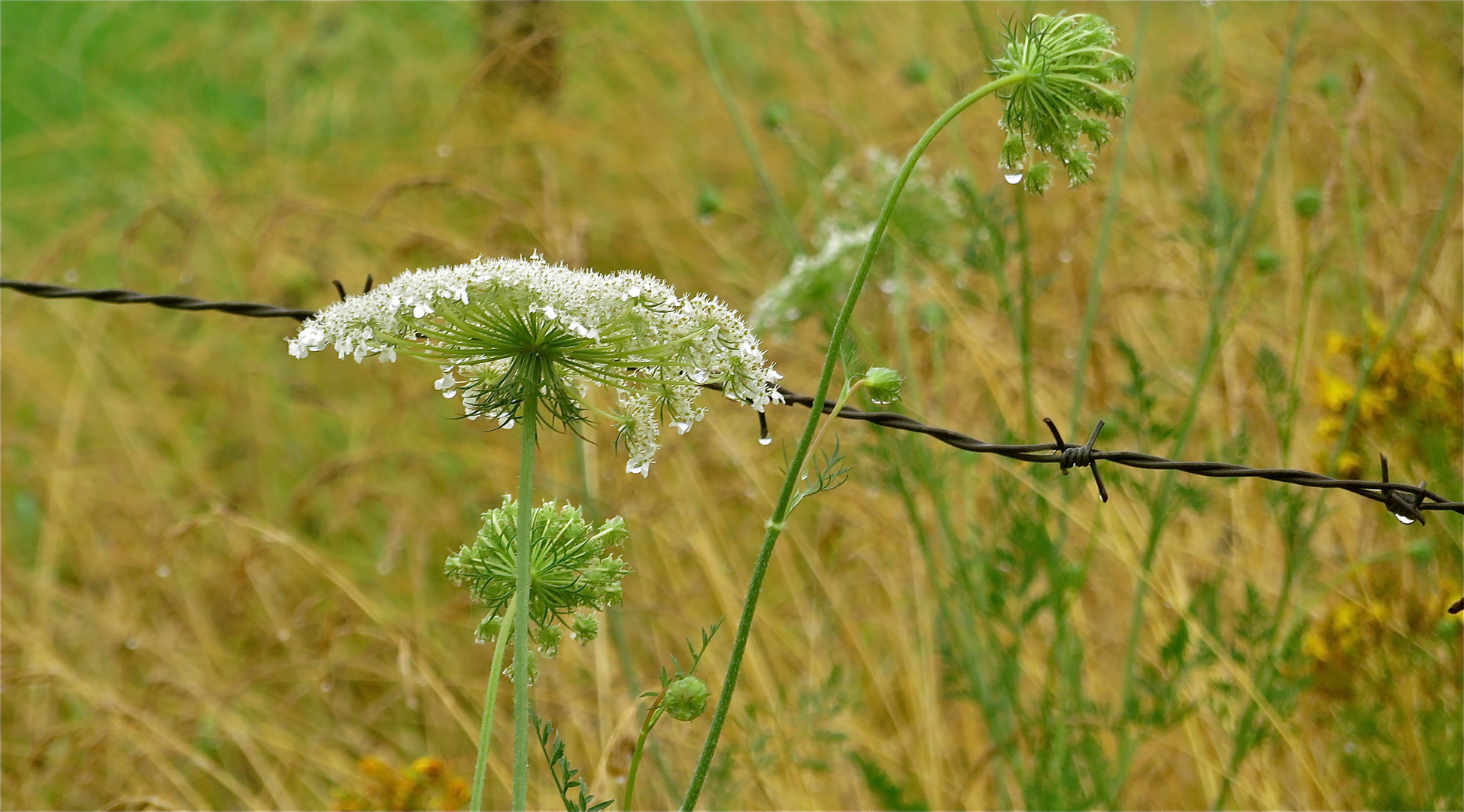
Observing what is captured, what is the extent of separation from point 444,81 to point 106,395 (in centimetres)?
313

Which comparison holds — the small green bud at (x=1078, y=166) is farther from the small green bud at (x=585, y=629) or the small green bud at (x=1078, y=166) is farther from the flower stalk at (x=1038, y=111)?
the small green bud at (x=585, y=629)

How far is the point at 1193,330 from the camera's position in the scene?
4.82 meters

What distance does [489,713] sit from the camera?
1392 mm

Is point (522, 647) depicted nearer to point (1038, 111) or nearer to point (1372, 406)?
point (1038, 111)

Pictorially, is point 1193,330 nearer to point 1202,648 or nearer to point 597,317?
point 1202,648

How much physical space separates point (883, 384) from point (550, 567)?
0.49m

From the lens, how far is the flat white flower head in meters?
1.29

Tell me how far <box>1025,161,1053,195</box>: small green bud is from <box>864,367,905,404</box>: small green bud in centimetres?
33

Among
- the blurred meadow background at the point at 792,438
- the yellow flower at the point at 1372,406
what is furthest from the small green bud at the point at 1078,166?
the yellow flower at the point at 1372,406

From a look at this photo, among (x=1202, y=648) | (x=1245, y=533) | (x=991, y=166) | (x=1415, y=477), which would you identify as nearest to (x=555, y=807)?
(x=1202, y=648)

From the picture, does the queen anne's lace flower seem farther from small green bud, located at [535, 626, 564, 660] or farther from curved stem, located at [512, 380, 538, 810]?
curved stem, located at [512, 380, 538, 810]

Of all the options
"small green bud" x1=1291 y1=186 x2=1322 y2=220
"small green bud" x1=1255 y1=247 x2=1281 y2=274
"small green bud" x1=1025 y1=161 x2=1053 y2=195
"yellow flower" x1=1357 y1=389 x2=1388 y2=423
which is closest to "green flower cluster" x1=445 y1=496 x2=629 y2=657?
"small green bud" x1=1025 y1=161 x2=1053 y2=195

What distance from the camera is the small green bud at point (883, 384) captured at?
57.8 inches

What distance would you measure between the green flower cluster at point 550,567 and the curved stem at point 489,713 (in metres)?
0.04
